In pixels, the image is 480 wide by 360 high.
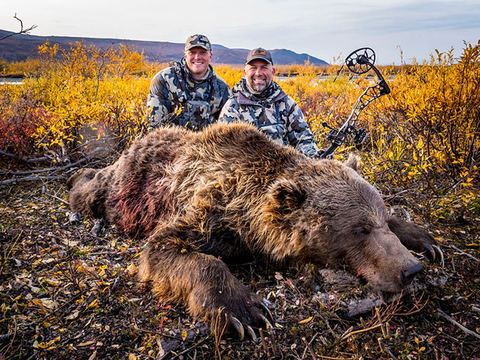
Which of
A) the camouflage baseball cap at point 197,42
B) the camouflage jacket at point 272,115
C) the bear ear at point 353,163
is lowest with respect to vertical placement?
the bear ear at point 353,163

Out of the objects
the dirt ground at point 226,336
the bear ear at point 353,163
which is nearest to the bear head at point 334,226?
the dirt ground at point 226,336

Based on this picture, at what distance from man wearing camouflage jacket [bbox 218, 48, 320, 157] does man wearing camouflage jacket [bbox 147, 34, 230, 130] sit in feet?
3.36

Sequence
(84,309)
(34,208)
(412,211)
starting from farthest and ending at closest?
(34,208) < (412,211) < (84,309)

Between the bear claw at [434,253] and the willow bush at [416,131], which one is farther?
the willow bush at [416,131]

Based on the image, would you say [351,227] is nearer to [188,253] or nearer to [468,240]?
[188,253]

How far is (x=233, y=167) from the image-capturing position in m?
2.94

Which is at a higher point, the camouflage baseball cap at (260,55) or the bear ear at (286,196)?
the camouflage baseball cap at (260,55)

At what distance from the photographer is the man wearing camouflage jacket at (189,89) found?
582 centimetres

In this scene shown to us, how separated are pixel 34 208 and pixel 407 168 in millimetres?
4792

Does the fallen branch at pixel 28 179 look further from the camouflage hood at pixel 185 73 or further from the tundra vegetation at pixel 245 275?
the camouflage hood at pixel 185 73

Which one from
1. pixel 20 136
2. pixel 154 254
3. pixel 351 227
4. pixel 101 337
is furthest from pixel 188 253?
pixel 20 136

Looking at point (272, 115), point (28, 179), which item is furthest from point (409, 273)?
point (28, 179)

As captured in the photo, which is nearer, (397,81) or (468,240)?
(468,240)

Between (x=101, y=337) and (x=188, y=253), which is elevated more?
(x=188, y=253)
